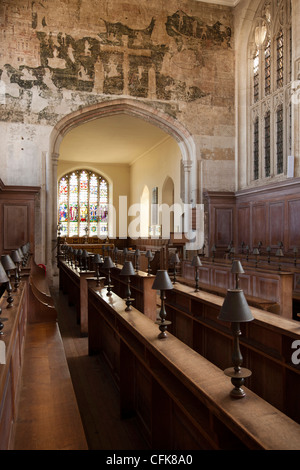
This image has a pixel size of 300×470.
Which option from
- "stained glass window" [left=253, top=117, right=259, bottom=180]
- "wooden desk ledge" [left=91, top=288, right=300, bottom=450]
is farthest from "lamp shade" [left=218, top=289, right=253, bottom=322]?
"stained glass window" [left=253, top=117, right=259, bottom=180]

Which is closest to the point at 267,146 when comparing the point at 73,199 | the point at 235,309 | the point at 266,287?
the point at 266,287

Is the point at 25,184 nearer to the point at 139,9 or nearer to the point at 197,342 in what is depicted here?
the point at 139,9

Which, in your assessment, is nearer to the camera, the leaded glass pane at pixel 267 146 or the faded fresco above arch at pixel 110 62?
the faded fresco above arch at pixel 110 62

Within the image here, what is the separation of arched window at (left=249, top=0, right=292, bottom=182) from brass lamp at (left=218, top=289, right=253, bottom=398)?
1052 centimetres

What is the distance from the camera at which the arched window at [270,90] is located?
37.9ft

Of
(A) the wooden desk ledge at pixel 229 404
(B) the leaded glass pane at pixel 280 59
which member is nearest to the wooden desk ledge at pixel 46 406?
(A) the wooden desk ledge at pixel 229 404

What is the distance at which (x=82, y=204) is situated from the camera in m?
25.6

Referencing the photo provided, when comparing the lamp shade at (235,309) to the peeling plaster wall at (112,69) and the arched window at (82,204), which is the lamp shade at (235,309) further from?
the arched window at (82,204)

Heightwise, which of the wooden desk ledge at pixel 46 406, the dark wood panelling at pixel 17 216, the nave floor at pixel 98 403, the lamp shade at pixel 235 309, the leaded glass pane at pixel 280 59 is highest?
the leaded glass pane at pixel 280 59

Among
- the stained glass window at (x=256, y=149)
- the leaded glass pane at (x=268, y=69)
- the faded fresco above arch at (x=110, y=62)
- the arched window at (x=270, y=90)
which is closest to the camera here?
the arched window at (x=270, y=90)

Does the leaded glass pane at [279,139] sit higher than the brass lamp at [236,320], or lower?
higher

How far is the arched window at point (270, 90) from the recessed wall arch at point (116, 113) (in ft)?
7.37

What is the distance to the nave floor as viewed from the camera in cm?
297

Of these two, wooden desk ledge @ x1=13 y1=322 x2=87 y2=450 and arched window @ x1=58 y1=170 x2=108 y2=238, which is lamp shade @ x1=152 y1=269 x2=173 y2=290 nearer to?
wooden desk ledge @ x1=13 y1=322 x2=87 y2=450
